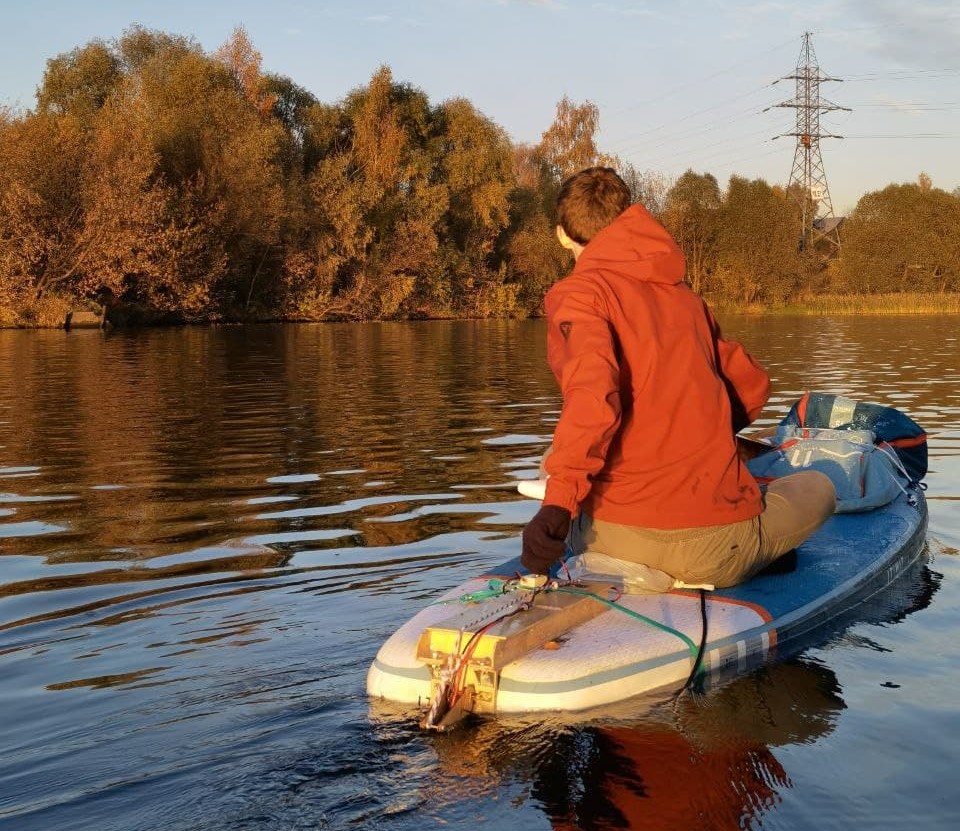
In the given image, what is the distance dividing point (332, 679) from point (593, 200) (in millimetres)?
2235

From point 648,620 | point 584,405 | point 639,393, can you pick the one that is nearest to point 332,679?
point 648,620

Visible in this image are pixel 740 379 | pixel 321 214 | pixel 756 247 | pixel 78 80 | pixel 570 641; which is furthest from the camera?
pixel 756 247

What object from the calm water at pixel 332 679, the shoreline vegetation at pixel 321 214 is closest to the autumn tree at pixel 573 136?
the shoreline vegetation at pixel 321 214

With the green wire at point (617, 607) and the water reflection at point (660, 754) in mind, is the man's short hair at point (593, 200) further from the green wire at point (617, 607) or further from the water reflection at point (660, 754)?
the water reflection at point (660, 754)

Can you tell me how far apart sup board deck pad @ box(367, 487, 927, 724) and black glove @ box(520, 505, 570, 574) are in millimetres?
311

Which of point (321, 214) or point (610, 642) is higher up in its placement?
point (321, 214)

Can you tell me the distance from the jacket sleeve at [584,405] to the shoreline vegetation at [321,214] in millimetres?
36363

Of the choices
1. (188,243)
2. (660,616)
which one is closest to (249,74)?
(188,243)

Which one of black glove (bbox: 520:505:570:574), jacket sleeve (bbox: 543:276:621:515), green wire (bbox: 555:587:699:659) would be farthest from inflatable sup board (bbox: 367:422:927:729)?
jacket sleeve (bbox: 543:276:621:515)

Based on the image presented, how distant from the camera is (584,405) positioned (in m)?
3.94

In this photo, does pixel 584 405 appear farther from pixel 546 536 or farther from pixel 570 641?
pixel 570 641

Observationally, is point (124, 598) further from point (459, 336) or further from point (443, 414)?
point (459, 336)

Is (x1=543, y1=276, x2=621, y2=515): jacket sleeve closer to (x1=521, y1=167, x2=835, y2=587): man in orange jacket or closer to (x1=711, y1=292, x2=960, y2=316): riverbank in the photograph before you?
(x1=521, y1=167, x2=835, y2=587): man in orange jacket

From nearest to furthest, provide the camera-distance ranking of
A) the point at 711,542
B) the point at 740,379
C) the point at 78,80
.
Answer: the point at 711,542
the point at 740,379
the point at 78,80
